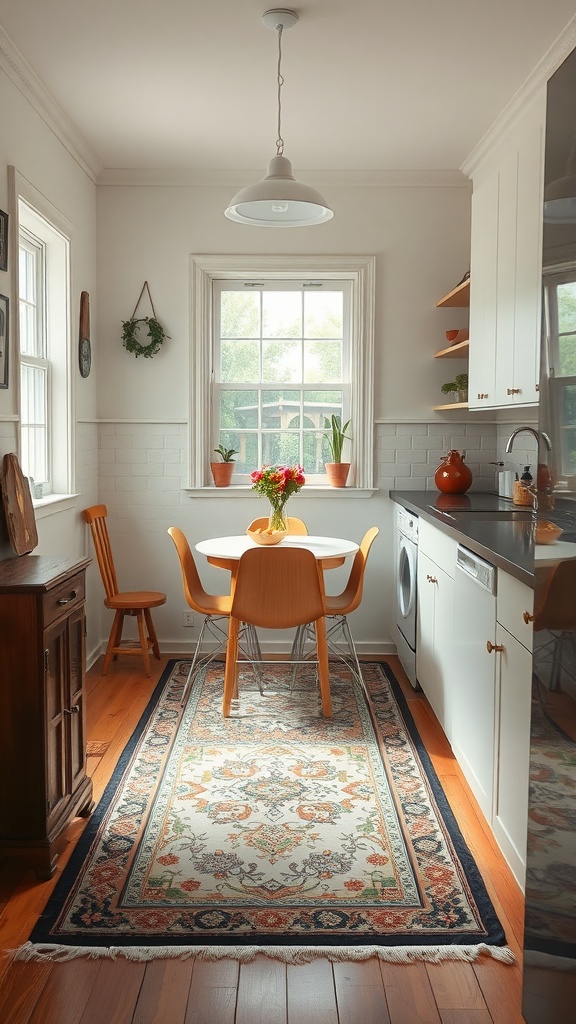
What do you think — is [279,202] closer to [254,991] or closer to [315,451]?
[315,451]

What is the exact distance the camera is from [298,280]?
537 cm

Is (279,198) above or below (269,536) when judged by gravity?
above

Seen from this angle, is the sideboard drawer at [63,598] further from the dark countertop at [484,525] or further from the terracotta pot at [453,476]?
the terracotta pot at [453,476]

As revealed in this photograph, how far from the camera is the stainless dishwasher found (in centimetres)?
285

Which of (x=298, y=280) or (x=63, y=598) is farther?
(x=298, y=280)

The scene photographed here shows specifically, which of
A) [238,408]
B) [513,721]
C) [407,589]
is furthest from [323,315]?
[513,721]

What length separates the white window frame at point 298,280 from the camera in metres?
5.22

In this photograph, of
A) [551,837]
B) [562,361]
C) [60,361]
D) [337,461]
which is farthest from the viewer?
[337,461]

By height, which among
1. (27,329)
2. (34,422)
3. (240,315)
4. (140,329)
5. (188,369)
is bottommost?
(34,422)

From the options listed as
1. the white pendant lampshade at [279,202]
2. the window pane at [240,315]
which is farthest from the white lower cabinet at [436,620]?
the window pane at [240,315]

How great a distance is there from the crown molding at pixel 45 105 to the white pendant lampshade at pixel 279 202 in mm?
1038

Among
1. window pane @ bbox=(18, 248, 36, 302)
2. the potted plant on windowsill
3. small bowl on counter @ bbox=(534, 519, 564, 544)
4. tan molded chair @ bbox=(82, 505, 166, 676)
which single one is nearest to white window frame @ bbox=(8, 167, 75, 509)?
window pane @ bbox=(18, 248, 36, 302)

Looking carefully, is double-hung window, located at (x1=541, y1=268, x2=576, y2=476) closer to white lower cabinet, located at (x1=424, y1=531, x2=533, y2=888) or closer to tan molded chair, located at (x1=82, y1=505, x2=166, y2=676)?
white lower cabinet, located at (x1=424, y1=531, x2=533, y2=888)

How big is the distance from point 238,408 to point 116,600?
1.41 metres
